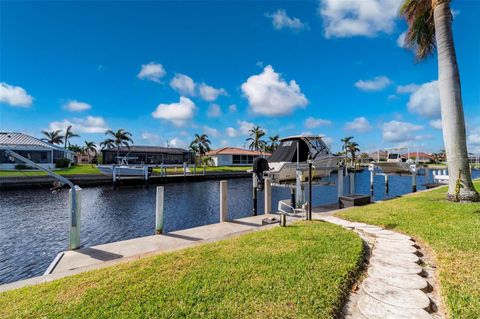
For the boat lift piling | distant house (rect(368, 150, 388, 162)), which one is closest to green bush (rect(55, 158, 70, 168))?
the boat lift piling

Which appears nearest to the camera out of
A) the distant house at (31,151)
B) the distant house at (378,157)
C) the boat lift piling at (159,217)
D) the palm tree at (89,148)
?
the boat lift piling at (159,217)

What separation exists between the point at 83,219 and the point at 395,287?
533 inches

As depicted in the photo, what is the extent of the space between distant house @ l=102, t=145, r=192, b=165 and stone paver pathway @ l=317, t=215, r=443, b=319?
45360mm

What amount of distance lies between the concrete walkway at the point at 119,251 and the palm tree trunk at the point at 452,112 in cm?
753

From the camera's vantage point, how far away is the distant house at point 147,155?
46.7 metres

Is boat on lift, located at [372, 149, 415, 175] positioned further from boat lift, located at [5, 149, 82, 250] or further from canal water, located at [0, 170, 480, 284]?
boat lift, located at [5, 149, 82, 250]

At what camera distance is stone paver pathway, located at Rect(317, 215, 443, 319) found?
284cm

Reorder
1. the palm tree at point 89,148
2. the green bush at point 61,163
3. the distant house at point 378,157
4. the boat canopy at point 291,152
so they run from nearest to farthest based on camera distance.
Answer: the boat canopy at point 291,152 < the distant house at point 378,157 < the green bush at point 61,163 < the palm tree at point 89,148

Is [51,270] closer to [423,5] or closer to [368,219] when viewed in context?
[368,219]

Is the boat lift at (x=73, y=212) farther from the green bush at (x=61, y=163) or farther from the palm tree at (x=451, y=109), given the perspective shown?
the green bush at (x=61, y=163)

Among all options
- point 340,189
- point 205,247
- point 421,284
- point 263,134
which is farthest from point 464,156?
point 263,134

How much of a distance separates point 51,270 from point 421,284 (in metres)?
6.14

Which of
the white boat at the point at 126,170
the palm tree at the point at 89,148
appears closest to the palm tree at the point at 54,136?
the palm tree at the point at 89,148

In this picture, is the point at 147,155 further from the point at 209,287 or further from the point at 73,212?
the point at 209,287
